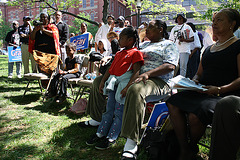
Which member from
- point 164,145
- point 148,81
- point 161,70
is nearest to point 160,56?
point 161,70

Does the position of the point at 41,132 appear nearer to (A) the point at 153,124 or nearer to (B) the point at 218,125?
(A) the point at 153,124

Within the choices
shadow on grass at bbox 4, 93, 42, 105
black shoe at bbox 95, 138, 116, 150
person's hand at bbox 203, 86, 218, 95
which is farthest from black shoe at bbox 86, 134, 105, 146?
shadow on grass at bbox 4, 93, 42, 105

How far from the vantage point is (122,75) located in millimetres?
2756

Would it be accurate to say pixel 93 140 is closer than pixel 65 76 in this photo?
Yes

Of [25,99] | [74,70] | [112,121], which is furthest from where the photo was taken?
[25,99]

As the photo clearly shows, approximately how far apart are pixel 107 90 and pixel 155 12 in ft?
49.9

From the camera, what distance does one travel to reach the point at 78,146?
276 cm

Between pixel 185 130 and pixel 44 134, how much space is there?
210 cm

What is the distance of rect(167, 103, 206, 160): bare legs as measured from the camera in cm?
196

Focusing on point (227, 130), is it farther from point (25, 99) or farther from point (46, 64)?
point (25, 99)

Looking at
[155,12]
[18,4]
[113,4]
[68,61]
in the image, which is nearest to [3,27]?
[113,4]

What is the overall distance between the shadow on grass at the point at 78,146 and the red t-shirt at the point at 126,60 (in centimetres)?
96

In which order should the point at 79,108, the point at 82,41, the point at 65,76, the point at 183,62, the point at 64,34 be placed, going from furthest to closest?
the point at 82,41 < the point at 64,34 < the point at 183,62 < the point at 65,76 < the point at 79,108

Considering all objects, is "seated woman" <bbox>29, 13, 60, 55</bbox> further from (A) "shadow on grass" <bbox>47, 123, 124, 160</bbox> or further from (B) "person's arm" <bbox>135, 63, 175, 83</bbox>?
(B) "person's arm" <bbox>135, 63, 175, 83</bbox>
